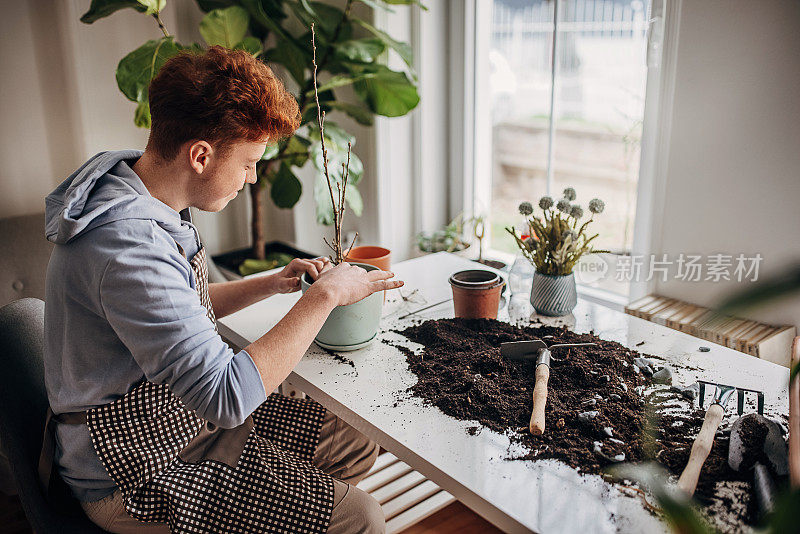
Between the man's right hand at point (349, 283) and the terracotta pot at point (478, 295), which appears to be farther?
the terracotta pot at point (478, 295)

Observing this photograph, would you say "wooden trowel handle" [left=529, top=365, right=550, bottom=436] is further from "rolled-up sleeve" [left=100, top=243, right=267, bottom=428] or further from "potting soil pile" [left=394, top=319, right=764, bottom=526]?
"rolled-up sleeve" [left=100, top=243, right=267, bottom=428]

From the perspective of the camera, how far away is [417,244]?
2721mm

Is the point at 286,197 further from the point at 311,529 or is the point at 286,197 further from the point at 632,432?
the point at 632,432

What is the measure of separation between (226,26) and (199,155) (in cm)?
125

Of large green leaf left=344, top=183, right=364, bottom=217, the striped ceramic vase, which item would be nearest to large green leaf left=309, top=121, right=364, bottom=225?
large green leaf left=344, top=183, right=364, bottom=217

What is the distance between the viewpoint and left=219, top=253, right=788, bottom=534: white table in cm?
94

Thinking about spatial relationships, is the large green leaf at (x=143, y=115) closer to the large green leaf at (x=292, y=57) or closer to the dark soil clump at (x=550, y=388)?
the large green leaf at (x=292, y=57)

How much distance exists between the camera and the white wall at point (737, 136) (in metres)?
1.65

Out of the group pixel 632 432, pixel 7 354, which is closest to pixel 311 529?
pixel 632 432

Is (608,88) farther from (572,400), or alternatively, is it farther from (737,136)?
(572,400)

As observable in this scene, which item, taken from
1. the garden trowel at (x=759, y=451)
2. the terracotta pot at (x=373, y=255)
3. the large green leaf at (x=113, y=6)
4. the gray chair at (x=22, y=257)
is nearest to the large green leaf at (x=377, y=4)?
the large green leaf at (x=113, y=6)

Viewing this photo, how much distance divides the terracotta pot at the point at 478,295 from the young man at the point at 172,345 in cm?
35

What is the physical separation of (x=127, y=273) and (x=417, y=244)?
176 centimetres

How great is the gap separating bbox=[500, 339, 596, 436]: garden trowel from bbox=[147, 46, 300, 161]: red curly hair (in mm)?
661
